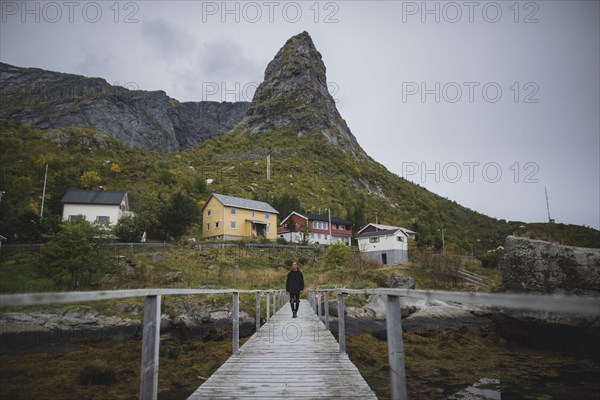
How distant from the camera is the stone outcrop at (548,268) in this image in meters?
11.1

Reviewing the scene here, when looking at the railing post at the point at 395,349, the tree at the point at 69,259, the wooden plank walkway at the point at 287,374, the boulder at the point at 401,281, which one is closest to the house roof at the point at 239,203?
the tree at the point at 69,259

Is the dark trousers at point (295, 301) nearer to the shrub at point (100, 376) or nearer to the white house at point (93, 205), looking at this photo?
the shrub at point (100, 376)

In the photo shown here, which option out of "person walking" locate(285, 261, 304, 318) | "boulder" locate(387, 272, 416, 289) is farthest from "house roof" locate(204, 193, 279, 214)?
"person walking" locate(285, 261, 304, 318)

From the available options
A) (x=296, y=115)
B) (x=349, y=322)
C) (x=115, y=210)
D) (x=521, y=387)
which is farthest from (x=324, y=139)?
(x=521, y=387)

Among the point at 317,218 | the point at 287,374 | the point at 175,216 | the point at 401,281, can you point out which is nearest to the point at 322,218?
the point at 317,218

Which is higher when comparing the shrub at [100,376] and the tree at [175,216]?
the tree at [175,216]

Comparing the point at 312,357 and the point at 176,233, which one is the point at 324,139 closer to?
the point at 176,233

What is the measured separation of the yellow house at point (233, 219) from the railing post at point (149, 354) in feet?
132

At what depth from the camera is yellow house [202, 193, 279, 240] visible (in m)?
43.1

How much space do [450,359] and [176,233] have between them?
104 feet

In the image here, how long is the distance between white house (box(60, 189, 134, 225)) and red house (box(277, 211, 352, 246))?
25048 mm

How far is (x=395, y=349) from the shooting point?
290cm

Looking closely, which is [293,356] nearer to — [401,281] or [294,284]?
[294,284]

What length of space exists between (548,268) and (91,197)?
4620cm
